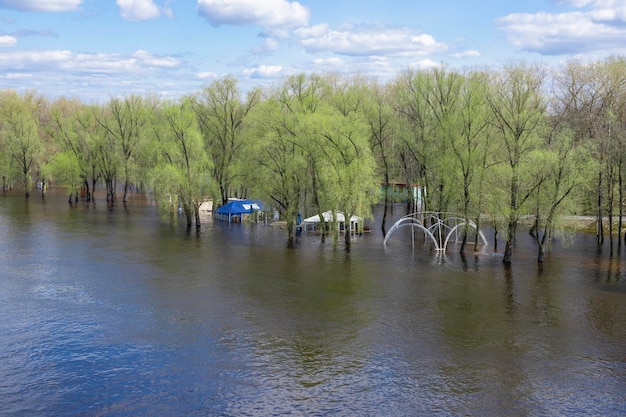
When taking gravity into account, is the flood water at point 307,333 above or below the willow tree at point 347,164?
below

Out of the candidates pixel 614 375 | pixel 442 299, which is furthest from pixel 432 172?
pixel 614 375

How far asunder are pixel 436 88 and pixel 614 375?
1604 inches

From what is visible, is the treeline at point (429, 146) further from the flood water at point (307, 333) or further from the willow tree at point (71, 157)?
the willow tree at point (71, 157)

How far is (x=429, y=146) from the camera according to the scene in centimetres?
5912

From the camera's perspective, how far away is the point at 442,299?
3616cm

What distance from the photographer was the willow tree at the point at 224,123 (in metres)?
75.4

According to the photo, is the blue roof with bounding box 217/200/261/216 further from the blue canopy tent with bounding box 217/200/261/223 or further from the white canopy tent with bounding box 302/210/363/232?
the white canopy tent with bounding box 302/210/363/232

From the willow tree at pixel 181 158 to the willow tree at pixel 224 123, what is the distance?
8333 mm

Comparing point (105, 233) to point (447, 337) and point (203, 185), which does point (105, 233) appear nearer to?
point (203, 185)

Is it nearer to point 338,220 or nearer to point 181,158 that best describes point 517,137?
point 338,220

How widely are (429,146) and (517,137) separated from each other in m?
13.5

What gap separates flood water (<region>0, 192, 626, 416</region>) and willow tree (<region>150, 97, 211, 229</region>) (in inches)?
510

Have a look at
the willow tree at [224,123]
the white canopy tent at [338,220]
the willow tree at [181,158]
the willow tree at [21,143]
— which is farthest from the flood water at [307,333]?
the willow tree at [21,143]

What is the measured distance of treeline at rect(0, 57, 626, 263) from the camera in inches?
1820
